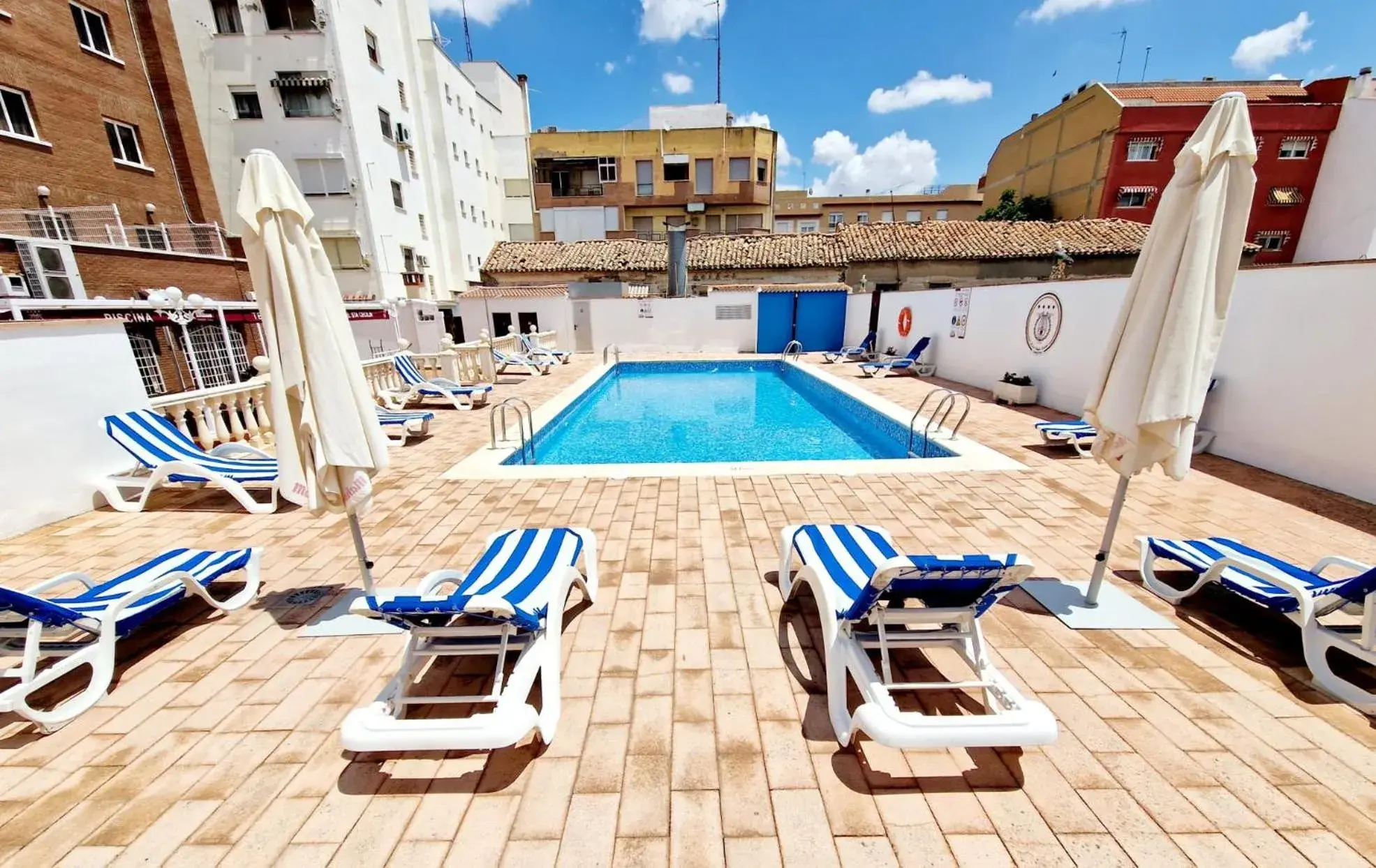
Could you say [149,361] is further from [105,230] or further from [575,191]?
[575,191]

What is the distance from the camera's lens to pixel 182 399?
605 cm

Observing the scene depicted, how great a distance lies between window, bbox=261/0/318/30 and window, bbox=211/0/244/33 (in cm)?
107

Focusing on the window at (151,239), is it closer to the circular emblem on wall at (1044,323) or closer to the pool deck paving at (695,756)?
the pool deck paving at (695,756)

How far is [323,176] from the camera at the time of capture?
20.2 m

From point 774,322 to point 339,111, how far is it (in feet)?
64.3

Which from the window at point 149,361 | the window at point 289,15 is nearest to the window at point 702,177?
the window at point 289,15

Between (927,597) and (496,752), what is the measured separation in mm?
2182

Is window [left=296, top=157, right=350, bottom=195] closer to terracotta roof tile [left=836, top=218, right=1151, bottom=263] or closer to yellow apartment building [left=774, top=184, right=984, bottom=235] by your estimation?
terracotta roof tile [left=836, top=218, right=1151, bottom=263]

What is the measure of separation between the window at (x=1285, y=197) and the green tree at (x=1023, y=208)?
9.56 meters

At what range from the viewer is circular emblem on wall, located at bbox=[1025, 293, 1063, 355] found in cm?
875

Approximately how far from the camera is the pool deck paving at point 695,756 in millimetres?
1862

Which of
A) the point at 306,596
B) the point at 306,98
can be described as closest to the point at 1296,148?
the point at 306,596

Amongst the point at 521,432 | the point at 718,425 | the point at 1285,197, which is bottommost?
the point at 718,425

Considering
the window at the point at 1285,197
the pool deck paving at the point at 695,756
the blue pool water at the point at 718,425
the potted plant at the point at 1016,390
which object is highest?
the window at the point at 1285,197
